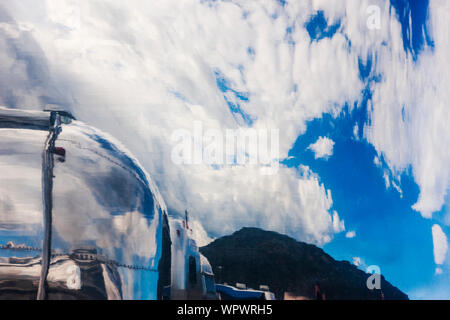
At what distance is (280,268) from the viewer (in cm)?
399

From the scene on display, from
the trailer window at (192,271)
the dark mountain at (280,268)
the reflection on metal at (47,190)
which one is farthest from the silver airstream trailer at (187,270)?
the reflection on metal at (47,190)

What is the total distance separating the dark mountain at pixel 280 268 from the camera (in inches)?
153

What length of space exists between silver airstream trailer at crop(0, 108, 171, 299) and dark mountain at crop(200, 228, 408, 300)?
1201 mm

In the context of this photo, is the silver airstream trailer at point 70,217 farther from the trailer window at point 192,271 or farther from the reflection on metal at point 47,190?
the trailer window at point 192,271

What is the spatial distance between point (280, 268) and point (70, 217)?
2854mm

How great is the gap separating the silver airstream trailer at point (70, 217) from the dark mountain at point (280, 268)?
120 centimetres

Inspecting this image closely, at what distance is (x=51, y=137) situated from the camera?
2703mm

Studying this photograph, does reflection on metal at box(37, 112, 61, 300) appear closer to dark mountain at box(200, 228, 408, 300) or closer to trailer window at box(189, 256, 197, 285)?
trailer window at box(189, 256, 197, 285)

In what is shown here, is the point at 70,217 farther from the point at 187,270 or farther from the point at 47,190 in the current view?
the point at 187,270

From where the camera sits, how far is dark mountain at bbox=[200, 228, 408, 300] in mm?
3875

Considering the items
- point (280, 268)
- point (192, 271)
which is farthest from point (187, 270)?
point (280, 268)

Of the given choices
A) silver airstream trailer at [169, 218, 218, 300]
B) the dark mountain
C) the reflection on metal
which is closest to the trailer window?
silver airstream trailer at [169, 218, 218, 300]
